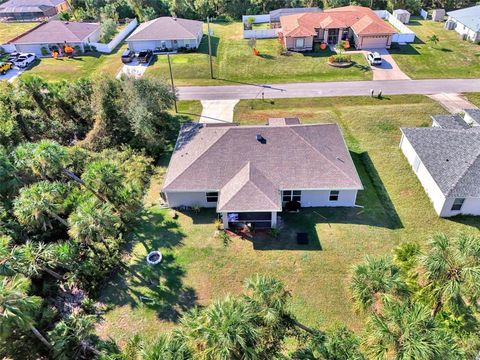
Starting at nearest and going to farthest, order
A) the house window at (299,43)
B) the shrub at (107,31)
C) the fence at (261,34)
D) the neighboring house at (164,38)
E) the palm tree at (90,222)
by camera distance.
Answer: the palm tree at (90,222) < the house window at (299,43) < the neighboring house at (164,38) < the shrub at (107,31) < the fence at (261,34)

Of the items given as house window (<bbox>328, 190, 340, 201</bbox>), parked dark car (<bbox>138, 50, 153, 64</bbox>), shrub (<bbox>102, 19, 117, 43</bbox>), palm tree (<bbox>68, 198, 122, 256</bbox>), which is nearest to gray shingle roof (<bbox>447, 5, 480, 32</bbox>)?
house window (<bbox>328, 190, 340, 201</bbox>)

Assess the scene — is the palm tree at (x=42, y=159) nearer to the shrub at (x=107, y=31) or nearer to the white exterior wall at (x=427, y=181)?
the white exterior wall at (x=427, y=181)

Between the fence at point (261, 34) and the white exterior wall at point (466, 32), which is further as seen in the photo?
the fence at point (261, 34)

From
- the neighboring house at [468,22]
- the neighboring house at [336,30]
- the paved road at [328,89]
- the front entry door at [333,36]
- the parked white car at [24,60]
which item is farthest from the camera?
the front entry door at [333,36]

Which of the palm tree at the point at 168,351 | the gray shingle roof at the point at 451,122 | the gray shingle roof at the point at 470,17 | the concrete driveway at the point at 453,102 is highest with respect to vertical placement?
the gray shingle roof at the point at 470,17

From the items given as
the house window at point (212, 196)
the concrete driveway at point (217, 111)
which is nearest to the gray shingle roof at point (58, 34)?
the concrete driveway at point (217, 111)

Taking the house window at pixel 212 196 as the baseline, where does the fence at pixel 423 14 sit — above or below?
above

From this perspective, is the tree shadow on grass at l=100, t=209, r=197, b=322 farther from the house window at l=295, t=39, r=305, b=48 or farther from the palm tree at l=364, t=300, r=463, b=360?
the house window at l=295, t=39, r=305, b=48
